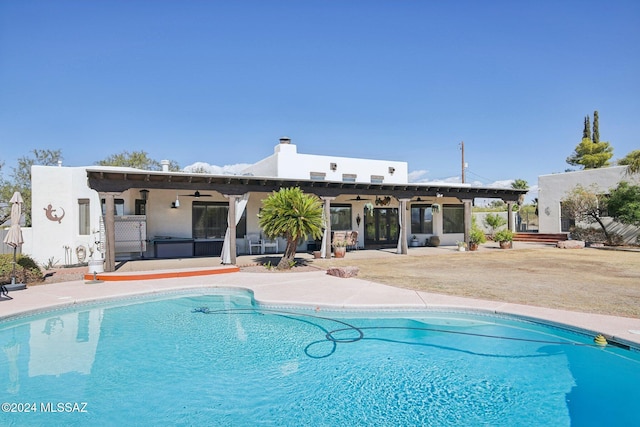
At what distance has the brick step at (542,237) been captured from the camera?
845 inches

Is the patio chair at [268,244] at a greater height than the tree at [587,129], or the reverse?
the tree at [587,129]

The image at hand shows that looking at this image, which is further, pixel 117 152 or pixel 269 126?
pixel 117 152

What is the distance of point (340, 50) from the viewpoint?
1614 centimetres

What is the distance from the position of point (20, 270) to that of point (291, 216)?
293 inches

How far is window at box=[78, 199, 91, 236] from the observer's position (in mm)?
12695

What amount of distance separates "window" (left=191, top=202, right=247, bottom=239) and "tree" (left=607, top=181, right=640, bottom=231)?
18.8 m

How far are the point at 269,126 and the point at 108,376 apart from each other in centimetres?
2194

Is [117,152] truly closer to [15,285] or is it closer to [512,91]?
[15,285]

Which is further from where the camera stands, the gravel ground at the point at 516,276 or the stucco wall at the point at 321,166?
the stucco wall at the point at 321,166

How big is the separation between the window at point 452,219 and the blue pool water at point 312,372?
14.5 m

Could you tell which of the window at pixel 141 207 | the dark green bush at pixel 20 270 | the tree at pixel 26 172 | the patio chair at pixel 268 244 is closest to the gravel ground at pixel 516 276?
the dark green bush at pixel 20 270

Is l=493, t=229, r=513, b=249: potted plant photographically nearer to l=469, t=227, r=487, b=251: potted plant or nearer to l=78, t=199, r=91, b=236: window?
l=469, t=227, r=487, b=251: potted plant

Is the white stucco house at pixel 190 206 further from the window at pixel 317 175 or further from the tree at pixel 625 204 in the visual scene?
the tree at pixel 625 204

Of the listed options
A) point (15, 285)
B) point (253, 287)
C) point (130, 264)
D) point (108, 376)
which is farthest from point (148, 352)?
point (130, 264)
